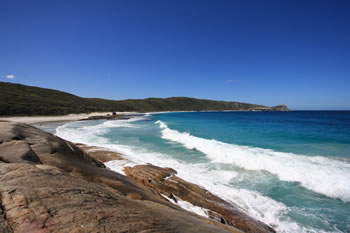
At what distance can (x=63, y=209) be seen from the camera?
220cm

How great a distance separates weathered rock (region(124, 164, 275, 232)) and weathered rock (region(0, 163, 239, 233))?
3172 mm

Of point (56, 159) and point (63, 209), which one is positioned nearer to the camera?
point (63, 209)

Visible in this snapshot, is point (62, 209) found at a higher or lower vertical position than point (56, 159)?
higher

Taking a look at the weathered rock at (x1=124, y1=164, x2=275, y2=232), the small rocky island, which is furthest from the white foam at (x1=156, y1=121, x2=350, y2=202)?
the small rocky island

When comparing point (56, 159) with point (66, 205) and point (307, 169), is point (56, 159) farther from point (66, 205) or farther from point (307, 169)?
point (307, 169)

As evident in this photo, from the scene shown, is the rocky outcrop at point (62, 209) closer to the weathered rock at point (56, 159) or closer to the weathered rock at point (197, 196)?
the weathered rock at point (56, 159)

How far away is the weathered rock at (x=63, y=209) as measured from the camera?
75.9 inches

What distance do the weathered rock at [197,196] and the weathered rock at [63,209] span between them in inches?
125

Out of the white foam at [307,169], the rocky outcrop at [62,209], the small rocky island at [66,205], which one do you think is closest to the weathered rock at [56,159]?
the small rocky island at [66,205]

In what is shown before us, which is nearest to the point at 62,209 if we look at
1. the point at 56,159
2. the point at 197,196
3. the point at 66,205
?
the point at 66,205

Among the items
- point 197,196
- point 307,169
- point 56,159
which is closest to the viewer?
point 56,159

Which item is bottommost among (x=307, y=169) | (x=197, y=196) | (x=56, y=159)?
(x=307, y=169)

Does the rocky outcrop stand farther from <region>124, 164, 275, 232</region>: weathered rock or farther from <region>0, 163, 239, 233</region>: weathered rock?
<region>124, 164, 275, 232</region>: weathered rock

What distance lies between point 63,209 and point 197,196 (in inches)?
197
